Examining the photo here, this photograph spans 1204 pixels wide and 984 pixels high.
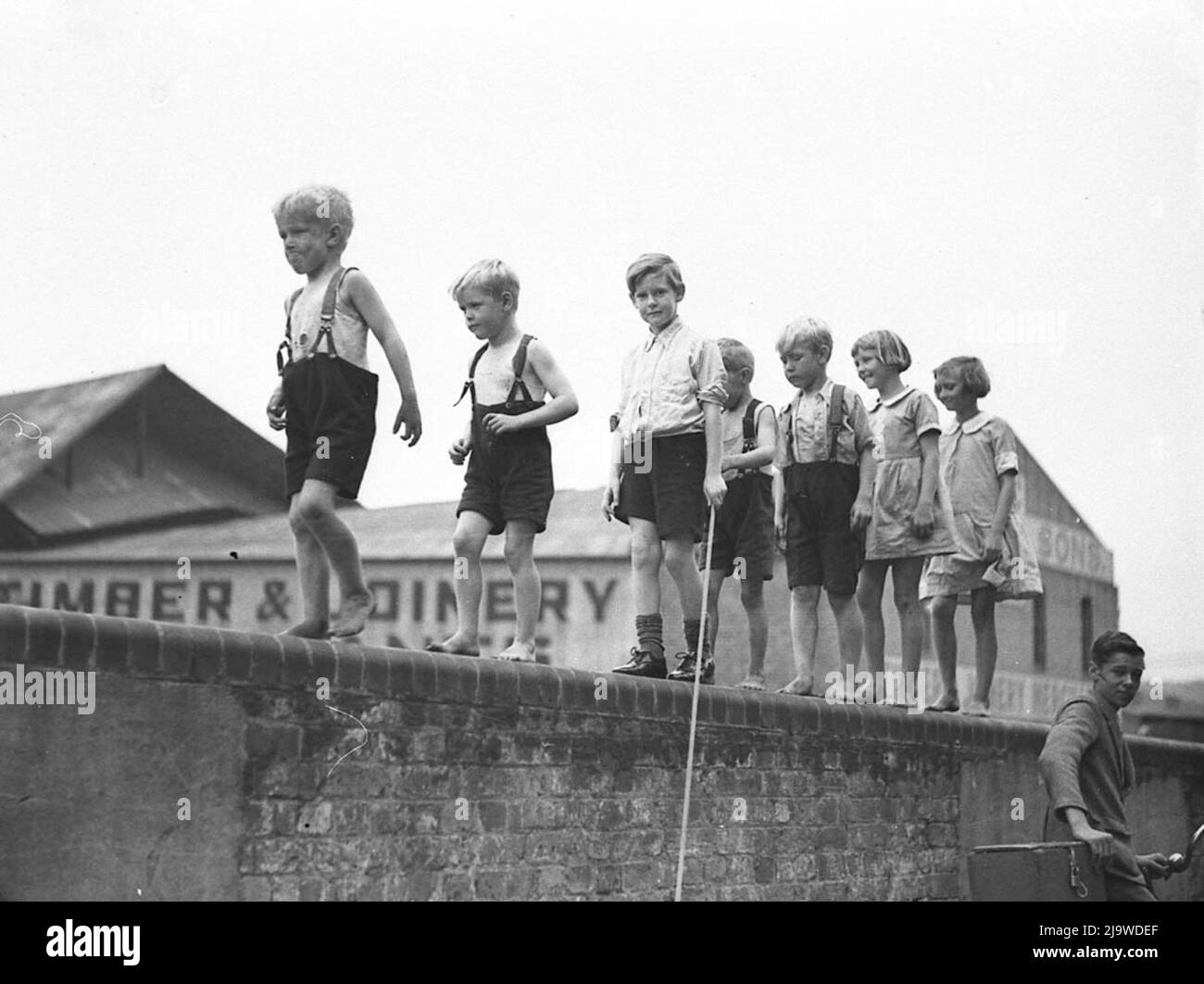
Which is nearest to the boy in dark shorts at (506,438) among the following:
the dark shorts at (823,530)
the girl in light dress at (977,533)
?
the dark shorts at (823,530)

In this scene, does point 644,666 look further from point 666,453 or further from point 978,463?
point 978,463

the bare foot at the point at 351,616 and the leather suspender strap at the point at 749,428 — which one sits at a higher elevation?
the leather suspender strap at the point at 749,428

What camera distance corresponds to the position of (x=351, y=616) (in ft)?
21.6

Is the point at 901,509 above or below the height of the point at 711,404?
below

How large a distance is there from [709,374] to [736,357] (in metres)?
1.11

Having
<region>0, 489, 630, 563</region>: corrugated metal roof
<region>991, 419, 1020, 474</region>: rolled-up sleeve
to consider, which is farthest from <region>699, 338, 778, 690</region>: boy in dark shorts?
<region>0, 489, 630, 563</region>: corrugated metal roof

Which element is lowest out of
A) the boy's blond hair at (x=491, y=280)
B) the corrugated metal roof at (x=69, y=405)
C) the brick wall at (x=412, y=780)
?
the brick wall at (x=412, y=780)

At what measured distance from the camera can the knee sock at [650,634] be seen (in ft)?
24.9

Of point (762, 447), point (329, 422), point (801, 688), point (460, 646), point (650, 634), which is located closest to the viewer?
point (329, 422)

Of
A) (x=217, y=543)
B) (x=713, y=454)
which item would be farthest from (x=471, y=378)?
(x=217, y=543)

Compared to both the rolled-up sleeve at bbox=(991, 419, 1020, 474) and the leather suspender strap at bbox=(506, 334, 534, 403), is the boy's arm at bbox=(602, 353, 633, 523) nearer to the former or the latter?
the leather suspender strap at bbox=(506, 334, 534, 403)

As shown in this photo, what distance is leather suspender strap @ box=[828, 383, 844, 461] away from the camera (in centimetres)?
879

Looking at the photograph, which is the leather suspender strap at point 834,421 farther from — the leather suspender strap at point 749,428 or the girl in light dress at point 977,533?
the girl in light dress at point 977,533
